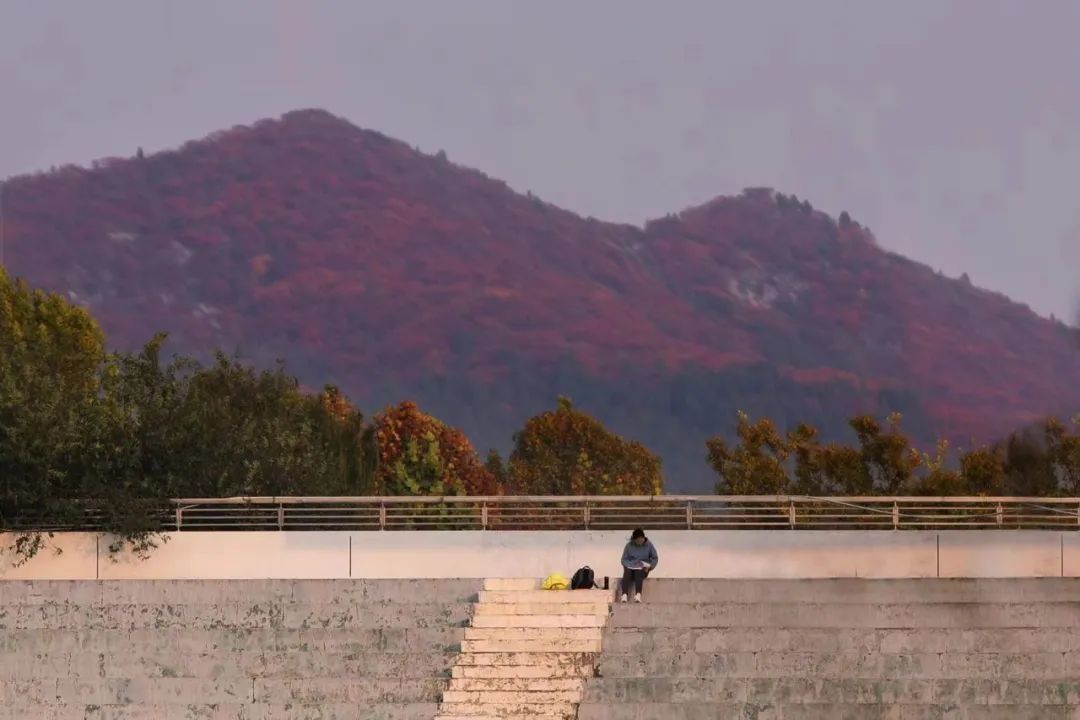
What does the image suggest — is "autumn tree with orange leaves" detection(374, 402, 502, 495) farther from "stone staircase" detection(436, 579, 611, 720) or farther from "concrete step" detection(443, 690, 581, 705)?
"concrete step" detection(443, 690, 581, 705)

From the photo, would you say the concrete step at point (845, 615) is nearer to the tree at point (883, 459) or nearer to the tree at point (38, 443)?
the tree at point (38, 443)

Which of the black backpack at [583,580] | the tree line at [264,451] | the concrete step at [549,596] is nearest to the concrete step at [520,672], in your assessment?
the concrete step at [549,596]

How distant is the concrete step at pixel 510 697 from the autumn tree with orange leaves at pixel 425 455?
181 feet

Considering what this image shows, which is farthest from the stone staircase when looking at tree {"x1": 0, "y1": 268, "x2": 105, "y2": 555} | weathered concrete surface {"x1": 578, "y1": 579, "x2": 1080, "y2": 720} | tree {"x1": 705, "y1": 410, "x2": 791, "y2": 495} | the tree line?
tree {"x1": 705, "y1": 410, "x2": 791, "y2": 495}

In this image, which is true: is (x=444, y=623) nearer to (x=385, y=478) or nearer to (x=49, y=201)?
(x=385, y=478)

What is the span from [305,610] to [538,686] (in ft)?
14.1

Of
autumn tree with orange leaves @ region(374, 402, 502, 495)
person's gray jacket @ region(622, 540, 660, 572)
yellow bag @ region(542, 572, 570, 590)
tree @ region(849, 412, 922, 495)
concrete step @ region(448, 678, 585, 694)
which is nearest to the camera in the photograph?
concrete step @ region(448, 678, 585, 694)

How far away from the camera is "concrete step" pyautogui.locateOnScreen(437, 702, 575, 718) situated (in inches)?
1099

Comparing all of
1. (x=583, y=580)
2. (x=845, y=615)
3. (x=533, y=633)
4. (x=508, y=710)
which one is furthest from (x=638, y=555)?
(x=508, y=710)

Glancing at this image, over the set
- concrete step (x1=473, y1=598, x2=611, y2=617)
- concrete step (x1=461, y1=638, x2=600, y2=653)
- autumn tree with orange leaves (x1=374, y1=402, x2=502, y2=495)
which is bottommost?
concrete step (x1=461, y1=638, x2=600, y2=653)

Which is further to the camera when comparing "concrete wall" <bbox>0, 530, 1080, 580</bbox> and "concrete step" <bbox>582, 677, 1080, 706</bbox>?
"concrete wall" <bbox>0, 530, 1080, 580</bbox>

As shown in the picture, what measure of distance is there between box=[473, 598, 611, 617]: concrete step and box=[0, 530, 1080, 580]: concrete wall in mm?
3767

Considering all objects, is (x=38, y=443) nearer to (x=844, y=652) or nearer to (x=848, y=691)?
(x=844, y=652)

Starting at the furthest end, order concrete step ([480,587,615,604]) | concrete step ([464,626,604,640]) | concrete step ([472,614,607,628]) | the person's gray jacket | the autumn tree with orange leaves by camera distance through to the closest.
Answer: the autumn tree with orange leaves, the person's gray jacket, concrete step ([480,587,615,604]), concrete step ([472,614,607,628]), concrete step ([464,626,604,640])
